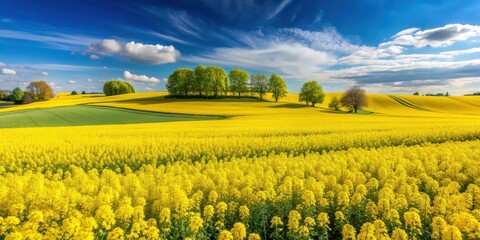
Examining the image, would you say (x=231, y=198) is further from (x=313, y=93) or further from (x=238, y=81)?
(x=238, y=81)

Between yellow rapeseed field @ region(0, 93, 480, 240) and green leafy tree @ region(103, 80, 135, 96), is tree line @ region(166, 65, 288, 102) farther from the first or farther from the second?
yellow rapeseed field @ region(0, 93, 480, 240)

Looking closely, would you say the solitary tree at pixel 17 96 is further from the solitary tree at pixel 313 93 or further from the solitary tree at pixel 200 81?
the solitary tree at pixel 313 93

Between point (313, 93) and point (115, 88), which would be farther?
point (115, 88)

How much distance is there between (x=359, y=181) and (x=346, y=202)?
273 centimetres

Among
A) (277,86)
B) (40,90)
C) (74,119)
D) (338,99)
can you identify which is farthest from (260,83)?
(40,90)

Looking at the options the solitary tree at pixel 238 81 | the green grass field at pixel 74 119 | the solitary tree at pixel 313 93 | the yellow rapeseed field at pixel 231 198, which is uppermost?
the solitary tree at pixel 238 81

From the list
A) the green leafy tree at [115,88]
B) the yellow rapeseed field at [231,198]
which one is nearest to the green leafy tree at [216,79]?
the green leafy tree at [115,88]

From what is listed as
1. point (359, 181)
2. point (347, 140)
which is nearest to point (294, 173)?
point (359, 181)

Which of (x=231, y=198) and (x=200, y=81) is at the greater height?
(x=200, y=81)

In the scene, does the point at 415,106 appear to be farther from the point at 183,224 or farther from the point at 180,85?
the point at 183,224

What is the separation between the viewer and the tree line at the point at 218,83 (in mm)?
88875

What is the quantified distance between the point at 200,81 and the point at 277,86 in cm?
2349

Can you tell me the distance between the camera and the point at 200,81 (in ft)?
291

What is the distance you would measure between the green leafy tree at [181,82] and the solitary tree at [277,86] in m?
24.6
